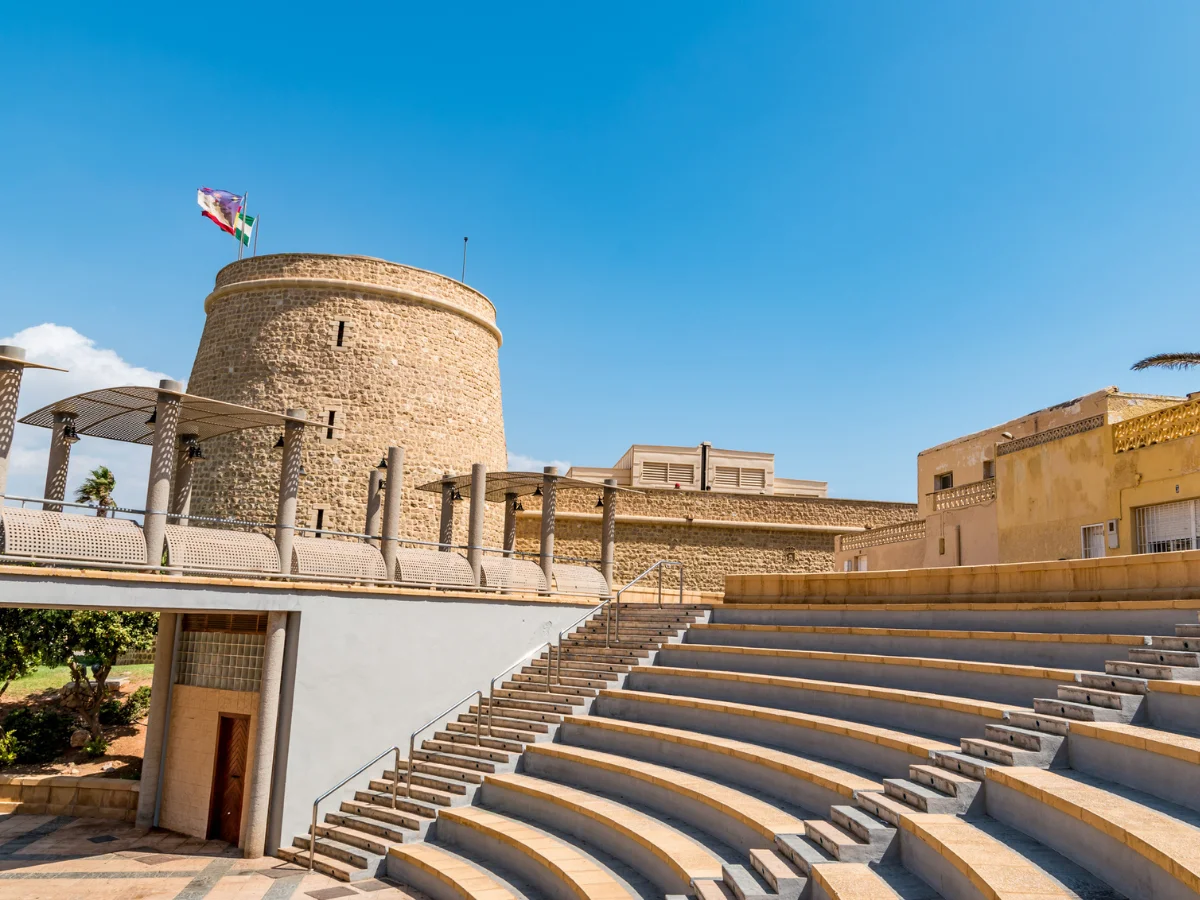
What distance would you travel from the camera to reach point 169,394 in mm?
11562

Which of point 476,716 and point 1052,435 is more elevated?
point 1052,435

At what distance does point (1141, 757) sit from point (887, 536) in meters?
17.1

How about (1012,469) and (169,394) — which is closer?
(169,394)

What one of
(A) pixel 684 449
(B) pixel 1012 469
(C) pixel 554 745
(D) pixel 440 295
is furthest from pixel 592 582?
(A) pixel 684 449

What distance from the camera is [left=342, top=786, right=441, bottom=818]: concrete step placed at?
37.7 ft

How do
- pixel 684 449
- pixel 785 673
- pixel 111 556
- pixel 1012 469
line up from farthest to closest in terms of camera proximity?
pixel 684 449, pixel 1012 469, pixel 785 673, pixel 111 556

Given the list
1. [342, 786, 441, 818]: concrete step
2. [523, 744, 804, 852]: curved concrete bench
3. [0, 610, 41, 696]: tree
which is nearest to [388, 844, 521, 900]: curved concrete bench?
[342, 786, 441, 818]: concrete step

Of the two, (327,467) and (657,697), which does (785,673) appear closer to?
(657,697)

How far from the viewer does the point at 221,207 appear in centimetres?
2462

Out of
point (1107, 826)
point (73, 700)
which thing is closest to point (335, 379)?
point (73, 700)

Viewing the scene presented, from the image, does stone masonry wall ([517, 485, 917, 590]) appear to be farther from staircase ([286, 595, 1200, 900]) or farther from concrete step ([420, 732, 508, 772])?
concrete step ([420, 732, 508, 772])

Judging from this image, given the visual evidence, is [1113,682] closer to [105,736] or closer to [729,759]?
[729,759]

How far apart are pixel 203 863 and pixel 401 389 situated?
47.2ft

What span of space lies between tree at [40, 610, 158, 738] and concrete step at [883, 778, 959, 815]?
17950 mm
